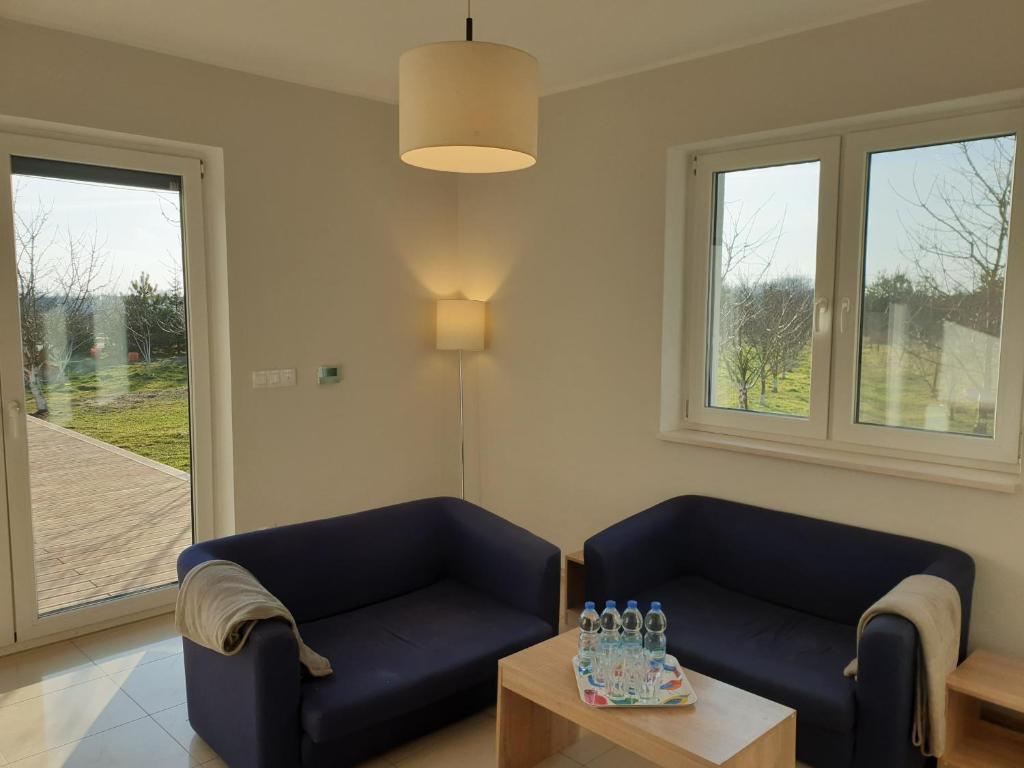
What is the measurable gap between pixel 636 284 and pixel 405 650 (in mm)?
2107

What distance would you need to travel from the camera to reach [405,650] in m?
2.88

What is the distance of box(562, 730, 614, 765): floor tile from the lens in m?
2.85

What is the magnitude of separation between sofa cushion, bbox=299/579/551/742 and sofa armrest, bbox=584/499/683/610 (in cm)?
32

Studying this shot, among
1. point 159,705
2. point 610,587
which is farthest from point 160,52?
point 610,587

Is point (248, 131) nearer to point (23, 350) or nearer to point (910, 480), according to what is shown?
point (23, 350)

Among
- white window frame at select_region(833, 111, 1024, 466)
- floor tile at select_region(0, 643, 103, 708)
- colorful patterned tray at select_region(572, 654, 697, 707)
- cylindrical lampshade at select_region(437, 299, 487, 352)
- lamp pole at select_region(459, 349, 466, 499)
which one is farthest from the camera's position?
lamp pole at select_region(459, 349, 466, 499)

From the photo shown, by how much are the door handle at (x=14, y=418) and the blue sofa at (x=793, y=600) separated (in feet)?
8.31

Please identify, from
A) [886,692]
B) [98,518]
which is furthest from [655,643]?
[98,518]

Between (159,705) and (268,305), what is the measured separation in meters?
1.94

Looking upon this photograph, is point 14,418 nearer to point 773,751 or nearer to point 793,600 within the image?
point 773,751

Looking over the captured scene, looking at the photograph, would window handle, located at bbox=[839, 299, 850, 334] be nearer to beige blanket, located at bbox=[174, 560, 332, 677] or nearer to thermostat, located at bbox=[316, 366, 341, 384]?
beige blanket, located at bbox=[174, 560, 332, 677]

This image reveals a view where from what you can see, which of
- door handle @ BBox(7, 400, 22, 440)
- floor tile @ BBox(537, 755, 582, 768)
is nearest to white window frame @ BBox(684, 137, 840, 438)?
floor tile @ BBox(537, 755, 582, 768)

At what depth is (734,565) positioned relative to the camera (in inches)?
138

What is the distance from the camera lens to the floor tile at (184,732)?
2805mm
